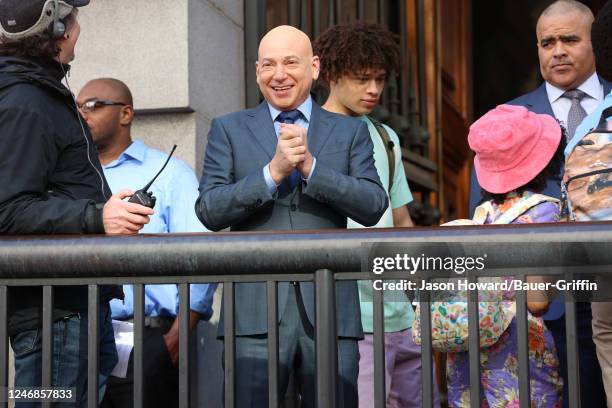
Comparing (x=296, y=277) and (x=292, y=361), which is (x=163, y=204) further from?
(x=296, y=277)

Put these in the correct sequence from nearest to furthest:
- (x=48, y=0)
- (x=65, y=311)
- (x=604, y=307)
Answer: (x=604, y=307), (x=65, y=311), (x=48, y=0)

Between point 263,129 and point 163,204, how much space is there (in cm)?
134

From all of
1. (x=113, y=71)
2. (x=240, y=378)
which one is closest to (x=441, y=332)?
(x=240, y=378)

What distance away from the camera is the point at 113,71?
7.17m

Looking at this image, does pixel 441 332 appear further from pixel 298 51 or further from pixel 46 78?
pixel 46 78

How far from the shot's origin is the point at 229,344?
3812 millimetres

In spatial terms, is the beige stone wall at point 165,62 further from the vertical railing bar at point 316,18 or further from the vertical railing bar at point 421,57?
the vertical railing bar at point 421,57

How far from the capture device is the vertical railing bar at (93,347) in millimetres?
3889

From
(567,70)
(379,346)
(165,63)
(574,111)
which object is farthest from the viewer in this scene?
(165,63)

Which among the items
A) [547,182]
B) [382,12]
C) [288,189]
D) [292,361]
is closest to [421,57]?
[382,12]

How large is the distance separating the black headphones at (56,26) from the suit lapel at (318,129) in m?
0.95

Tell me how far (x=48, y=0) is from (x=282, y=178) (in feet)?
3.41

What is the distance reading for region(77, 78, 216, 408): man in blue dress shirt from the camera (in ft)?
18.7

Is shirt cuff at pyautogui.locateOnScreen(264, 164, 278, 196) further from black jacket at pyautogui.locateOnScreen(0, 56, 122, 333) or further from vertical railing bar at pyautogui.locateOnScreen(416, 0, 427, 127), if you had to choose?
vertical railing bar at pyautogui.locateOnScreen(416, 0, 427, 127)
